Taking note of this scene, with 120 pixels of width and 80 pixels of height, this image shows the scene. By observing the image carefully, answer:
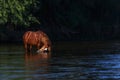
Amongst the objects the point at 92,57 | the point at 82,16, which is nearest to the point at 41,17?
the point at 82,16

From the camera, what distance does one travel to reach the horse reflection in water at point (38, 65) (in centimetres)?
2159

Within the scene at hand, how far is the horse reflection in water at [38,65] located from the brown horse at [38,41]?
3.84 ft

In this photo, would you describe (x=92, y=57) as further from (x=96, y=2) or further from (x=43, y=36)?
(x=96, y=2)

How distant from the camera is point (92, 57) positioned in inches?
1143

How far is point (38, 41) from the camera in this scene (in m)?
33.4

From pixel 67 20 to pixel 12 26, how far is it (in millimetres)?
9784

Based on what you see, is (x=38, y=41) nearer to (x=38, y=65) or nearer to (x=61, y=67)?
(x=38, y=65)

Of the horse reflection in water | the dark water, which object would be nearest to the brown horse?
the horse reflection in water

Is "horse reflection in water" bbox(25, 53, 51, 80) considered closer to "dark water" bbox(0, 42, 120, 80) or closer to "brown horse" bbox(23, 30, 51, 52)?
"dark water" bbox(0, 42, 120, 80)

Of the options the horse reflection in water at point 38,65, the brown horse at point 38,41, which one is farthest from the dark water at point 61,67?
the brown horse at point 38,41

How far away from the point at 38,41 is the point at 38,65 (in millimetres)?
8785

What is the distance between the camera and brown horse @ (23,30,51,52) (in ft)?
106

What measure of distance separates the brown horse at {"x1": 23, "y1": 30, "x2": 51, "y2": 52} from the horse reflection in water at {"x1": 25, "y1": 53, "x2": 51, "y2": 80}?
3.84 feet

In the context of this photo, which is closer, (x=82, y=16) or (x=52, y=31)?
(x=52, y=31)
